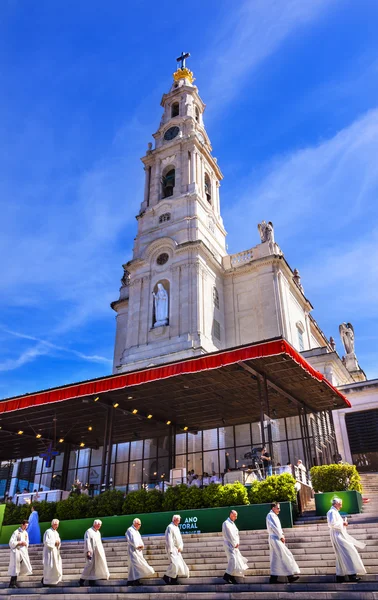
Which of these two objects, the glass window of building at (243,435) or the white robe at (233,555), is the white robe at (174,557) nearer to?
the white robe at (233,555)

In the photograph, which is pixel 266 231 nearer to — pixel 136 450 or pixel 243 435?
pixel 243 435

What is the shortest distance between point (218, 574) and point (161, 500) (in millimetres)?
4991

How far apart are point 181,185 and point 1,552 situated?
28.8m

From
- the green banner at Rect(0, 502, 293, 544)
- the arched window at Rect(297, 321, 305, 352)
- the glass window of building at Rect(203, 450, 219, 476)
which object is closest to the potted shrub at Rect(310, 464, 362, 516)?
the green banner at Rect(0, 502, 293, 544)

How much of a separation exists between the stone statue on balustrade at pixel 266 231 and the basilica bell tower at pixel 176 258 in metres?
3.67

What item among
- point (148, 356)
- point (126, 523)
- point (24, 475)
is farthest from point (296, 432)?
point (24, 475)

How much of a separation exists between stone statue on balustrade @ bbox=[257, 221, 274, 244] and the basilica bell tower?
3665 mm

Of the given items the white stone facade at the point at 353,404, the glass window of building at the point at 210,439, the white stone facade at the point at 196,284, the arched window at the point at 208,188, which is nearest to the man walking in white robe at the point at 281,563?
the white stone facade at the point at 353,404

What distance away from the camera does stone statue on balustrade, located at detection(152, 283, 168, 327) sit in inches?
1286

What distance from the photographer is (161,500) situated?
16281 millimetres

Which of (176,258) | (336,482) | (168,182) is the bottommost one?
(336,482)

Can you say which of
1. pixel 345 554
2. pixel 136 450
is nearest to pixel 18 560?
pixel 345 554

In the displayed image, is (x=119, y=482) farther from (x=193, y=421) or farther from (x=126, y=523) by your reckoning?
(x=126, y=523)

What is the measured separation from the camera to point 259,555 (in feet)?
39.3
